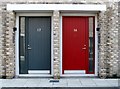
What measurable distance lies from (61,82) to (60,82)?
0.04m

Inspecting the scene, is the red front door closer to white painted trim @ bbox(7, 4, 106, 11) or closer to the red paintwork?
the red paintwork

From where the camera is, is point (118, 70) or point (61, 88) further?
point (118, 70)

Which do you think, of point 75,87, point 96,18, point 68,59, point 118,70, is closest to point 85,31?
point 96,18

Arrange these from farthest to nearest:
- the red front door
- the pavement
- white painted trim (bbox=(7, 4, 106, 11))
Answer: the red front door, white painted trim (bbox=(7, 4, 106, 11)), the pavement

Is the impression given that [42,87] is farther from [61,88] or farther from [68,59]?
[68,59]

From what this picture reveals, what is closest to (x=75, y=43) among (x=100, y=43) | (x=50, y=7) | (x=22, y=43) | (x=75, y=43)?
(x=75, y=43)

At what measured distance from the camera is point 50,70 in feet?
34.6

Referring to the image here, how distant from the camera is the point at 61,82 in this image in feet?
30.9

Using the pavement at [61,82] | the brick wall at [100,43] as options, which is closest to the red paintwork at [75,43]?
the brick wall at [100,43]

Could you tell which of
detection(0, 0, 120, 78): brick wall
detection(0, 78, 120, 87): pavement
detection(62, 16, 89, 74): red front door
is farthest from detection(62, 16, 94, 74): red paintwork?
detection(0, 78, 120, 87): pavement

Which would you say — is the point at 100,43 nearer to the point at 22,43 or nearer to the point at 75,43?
the point at 75,43

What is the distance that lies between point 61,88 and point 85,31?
2.99 meters

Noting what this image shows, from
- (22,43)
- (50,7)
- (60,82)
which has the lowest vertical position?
(60,82)

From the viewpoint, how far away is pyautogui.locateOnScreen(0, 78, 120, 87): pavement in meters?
8.93
